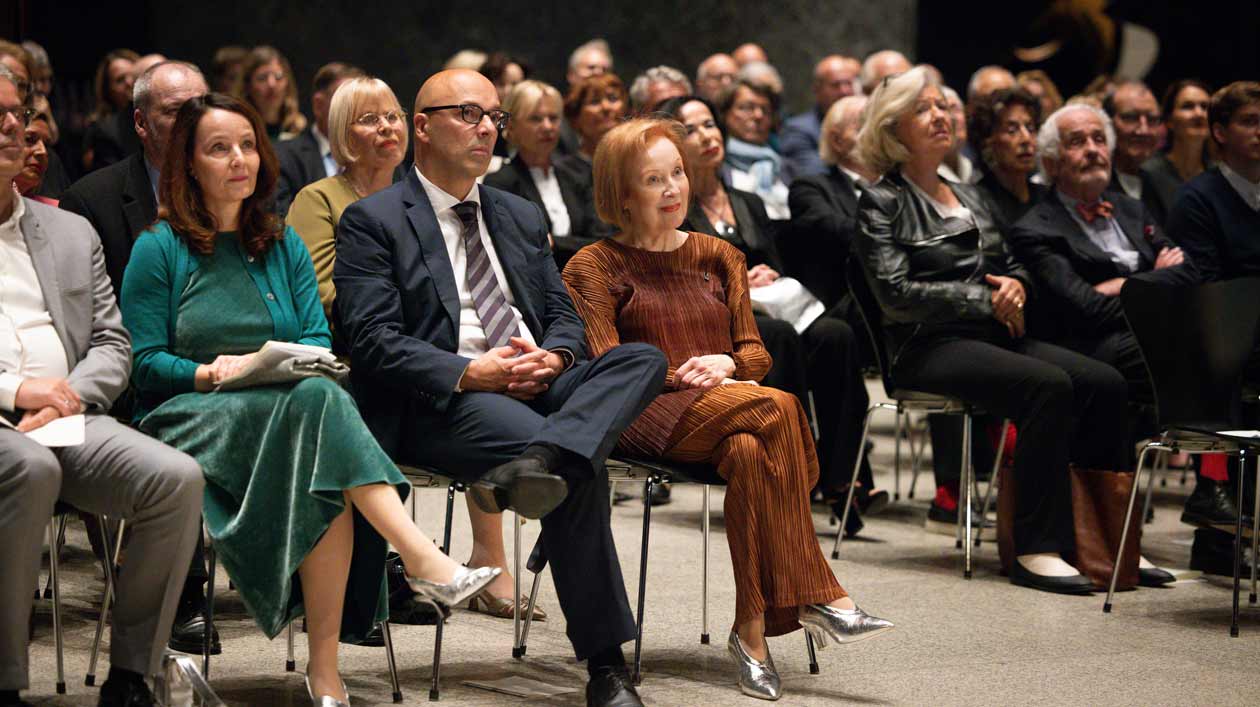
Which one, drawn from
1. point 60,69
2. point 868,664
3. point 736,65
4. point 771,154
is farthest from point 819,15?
point 868,664

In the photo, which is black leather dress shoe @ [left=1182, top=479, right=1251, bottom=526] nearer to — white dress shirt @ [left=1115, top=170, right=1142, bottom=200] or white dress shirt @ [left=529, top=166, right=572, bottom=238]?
white dress shirt @ [left=1115, top=170, right=1142, bottom=200]

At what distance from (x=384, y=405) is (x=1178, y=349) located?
2.43 m

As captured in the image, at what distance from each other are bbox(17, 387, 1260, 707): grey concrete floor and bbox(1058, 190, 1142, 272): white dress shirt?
103 centimetres

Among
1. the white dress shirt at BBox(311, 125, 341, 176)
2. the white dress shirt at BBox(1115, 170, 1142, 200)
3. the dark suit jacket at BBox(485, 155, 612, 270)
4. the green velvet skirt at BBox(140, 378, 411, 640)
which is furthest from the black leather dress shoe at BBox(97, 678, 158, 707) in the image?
the white dress shirt at BBox(1115, 170, 1142, 200)

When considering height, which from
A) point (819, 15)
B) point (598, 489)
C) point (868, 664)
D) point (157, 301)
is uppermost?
point (819, 15)

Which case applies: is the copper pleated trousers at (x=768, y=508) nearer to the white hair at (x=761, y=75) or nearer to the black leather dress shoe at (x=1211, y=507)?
the black leather dress shoe at (x=1211, y=507)

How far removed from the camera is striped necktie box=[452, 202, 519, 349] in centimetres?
352

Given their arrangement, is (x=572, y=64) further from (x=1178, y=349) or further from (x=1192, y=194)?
(x=1178, y=349)

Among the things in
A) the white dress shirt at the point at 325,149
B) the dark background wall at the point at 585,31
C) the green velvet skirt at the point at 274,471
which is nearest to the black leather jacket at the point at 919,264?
the green velvet skirt at the point at 274,471

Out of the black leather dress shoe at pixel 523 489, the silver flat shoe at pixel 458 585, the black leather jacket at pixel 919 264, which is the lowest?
the silver flat shoe at pixel 458 585

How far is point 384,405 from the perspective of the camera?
3.41 meters

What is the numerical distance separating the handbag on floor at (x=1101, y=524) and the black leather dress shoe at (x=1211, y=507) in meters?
0.25

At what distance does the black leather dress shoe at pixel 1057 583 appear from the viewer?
14.4 ft

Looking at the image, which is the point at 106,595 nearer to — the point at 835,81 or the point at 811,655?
the point at 811,655
